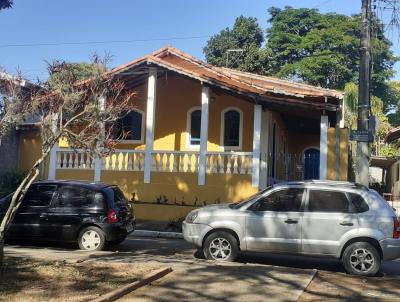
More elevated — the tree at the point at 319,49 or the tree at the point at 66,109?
the tree at the point at 319,49

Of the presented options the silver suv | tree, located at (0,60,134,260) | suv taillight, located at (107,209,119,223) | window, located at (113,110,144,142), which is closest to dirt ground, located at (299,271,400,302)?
the silver suv

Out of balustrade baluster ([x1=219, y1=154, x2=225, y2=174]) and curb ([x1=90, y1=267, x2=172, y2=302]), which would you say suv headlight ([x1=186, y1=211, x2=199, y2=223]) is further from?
balustrade baluster ([x1=219, y1=154, x2=225, y2=174])

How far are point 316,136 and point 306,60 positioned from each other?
20328 millimetres

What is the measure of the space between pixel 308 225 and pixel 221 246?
65.1 inches

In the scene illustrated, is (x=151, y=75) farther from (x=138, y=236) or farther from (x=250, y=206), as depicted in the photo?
(x=250, y=206)

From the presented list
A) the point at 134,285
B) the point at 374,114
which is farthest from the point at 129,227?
the point at 374,114

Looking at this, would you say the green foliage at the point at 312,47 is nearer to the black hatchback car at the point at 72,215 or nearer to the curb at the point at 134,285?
the black hatchback car at the point at 72,215

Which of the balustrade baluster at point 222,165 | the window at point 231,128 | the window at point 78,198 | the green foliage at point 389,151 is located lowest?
the window at point 78,198

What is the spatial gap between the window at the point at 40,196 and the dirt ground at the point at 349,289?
6.01m

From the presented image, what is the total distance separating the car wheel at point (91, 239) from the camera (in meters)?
10.9

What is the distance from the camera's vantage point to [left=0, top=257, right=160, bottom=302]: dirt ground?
632cm

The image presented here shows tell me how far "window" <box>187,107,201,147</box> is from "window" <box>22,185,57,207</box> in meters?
8.63

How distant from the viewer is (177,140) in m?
19.6

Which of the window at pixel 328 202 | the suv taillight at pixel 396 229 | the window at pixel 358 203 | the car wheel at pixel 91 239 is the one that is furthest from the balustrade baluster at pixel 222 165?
the suv taillight at pixel 396 229
